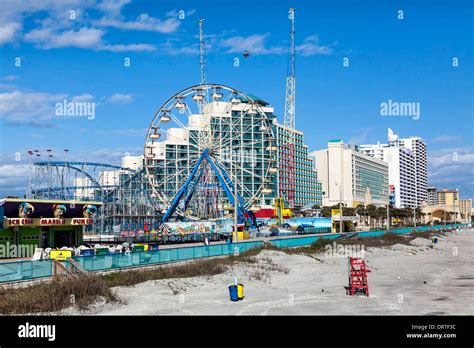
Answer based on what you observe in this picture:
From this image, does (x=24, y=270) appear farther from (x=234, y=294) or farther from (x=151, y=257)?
(x=151, y=257)

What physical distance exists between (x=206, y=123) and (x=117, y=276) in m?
54.5

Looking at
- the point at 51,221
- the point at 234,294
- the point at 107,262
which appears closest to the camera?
the point at 234,294

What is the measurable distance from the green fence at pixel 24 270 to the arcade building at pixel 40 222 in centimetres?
1564

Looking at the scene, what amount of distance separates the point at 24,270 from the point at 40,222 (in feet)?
59.9

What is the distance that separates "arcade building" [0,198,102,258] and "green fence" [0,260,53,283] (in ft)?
51.3

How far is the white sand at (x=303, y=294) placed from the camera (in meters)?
24.9

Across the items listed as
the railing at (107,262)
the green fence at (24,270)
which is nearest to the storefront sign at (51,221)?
the railing at (107,262)

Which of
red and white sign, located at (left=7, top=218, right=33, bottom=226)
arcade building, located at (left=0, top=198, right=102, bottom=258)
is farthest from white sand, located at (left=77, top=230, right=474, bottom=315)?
red and white sign, located at (left=7, top=218, right=33, bottom=226)

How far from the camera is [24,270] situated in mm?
26891

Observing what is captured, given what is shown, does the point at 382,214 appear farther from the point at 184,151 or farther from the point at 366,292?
the point at 366,292

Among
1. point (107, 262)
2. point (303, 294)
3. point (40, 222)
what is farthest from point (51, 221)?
point (303, 294)

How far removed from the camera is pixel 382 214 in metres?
170

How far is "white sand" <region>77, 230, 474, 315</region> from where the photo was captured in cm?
2492
